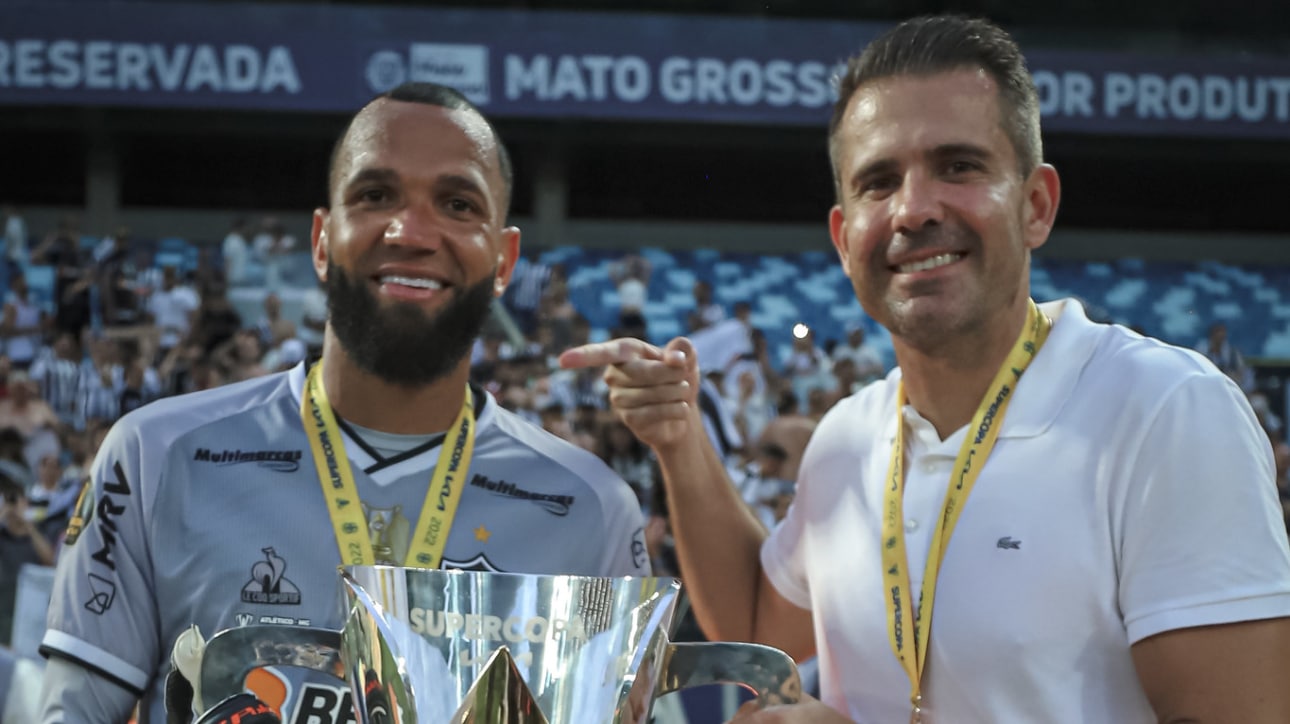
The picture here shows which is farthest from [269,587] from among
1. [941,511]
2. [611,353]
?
[941,511]

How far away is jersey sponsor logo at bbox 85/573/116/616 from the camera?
6.12ft

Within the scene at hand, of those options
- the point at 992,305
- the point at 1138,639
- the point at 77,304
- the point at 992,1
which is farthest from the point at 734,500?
the point at 992,1

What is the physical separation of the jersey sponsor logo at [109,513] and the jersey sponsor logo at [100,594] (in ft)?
0.07

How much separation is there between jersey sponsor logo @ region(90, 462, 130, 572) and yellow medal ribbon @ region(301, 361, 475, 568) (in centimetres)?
26

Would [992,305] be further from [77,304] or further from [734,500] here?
[77,304]

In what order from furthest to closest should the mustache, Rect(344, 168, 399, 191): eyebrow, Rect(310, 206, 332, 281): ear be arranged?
1. Rect(310, 206, 332, 281): ear
2. Rect(344, 168, 399, 191): eyebrow
3. the mustache

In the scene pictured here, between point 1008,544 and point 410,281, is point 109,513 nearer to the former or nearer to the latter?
point 410,281

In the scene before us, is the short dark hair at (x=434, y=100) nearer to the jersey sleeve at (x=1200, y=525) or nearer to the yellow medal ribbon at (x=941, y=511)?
the yellow medal ribbon at (x=941, y=511)

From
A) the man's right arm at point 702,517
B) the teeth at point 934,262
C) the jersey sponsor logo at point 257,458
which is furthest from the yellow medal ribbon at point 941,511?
the jersey sponsor logo at point 257,458

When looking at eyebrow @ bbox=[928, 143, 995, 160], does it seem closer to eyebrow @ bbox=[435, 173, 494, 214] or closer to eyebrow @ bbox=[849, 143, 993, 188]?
eyebrow @ bbox=[849, 143, 993, 188]

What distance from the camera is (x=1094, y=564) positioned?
175 centimetres

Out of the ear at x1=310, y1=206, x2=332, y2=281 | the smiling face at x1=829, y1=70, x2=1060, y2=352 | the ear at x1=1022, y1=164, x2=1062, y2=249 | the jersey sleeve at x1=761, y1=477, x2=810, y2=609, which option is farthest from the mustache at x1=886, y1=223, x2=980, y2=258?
the ear at x1=310, y1=206, x2=332, y2=281

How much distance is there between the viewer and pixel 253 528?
6.38 ft

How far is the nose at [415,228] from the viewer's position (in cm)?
196
